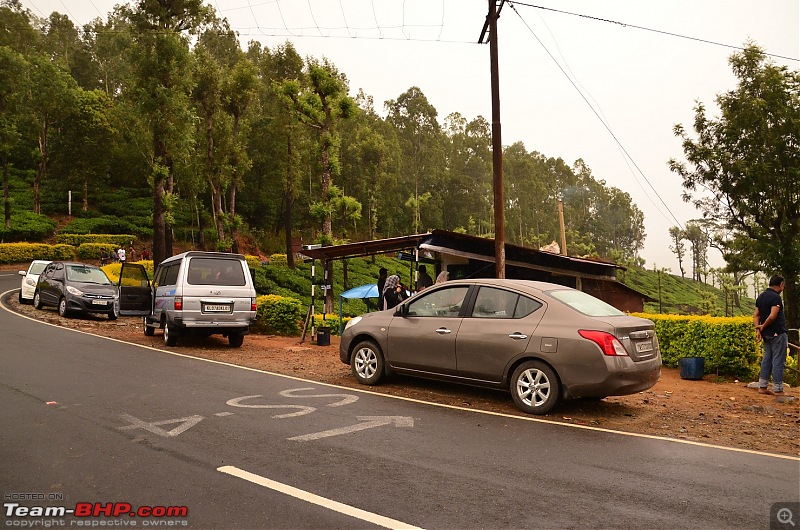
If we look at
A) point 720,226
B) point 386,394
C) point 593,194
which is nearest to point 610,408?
point 386,394

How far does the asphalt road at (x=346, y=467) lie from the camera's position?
3926mm

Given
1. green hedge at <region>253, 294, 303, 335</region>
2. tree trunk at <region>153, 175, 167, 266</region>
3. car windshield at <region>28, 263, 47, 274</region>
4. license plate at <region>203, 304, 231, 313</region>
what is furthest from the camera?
tree trunk at <region>153, 175, 167, 266</region>

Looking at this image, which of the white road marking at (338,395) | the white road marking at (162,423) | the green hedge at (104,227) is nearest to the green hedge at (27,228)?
the green hedge at (104,227)

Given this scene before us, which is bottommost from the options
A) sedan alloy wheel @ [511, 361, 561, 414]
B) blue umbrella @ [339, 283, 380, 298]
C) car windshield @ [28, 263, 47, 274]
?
sedan alloy wheel @ [511, 361, 561, 414]

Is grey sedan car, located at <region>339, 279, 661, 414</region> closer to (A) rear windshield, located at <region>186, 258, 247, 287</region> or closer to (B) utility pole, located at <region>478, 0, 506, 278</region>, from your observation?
(A) rear windshield, located at <region>186, 258, 247, 287</region>

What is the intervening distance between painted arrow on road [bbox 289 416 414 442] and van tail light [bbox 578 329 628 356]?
2375mm

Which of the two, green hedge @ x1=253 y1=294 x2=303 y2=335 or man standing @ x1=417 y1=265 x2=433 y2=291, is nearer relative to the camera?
man standing @ x1=417 y1=265 x2=433 y2=291

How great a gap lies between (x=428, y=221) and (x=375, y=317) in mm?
57107

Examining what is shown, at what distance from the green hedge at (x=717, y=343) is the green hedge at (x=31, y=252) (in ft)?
120

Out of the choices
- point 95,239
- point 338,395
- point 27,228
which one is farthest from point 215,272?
point 27,228

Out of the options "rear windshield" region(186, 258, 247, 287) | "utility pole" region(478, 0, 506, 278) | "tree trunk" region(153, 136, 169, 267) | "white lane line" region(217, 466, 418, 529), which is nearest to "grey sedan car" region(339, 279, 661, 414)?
"white lane line" region(217, 466, 418, 529)

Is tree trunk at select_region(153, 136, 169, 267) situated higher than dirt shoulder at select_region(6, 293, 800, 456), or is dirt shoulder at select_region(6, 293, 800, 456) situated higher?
tree trunk at select_region(153, 136, 169, 267)

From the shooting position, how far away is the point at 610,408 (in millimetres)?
7809

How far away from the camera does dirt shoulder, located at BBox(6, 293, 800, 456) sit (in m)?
6.65
